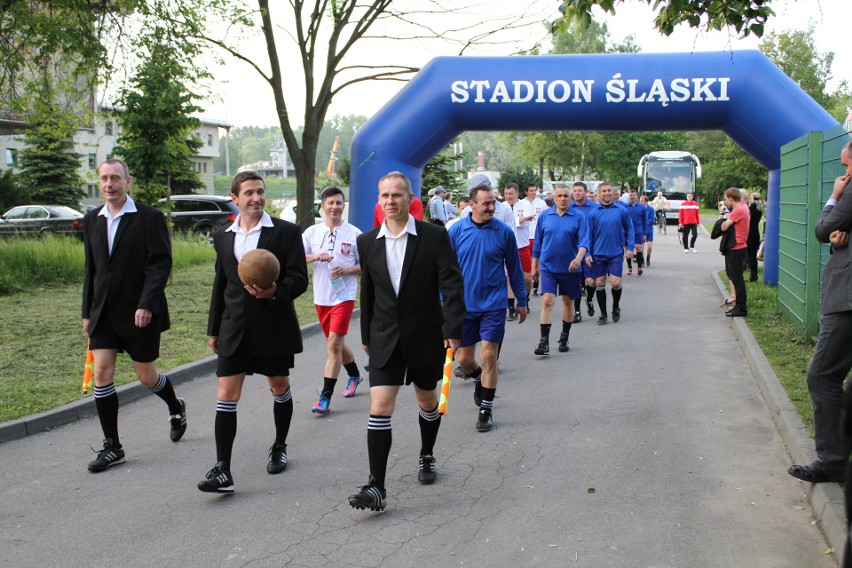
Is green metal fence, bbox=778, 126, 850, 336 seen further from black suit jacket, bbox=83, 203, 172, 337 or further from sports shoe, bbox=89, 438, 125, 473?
sports shoe, bbox=89, 438, 125, 473

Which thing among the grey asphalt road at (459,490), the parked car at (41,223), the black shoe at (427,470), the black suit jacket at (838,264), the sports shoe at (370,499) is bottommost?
the grey asphalt road at (459,490)

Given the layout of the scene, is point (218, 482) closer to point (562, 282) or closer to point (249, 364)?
point (249, 364)

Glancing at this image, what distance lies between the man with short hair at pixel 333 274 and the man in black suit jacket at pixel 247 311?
1.97 metres

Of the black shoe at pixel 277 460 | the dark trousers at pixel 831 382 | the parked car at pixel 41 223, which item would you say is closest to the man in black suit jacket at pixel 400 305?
the black shoe at pixel 277 460

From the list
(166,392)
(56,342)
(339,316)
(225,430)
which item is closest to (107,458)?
(166,392)

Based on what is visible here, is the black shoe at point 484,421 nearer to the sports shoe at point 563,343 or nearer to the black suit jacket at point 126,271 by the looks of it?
the black suit jacket at point 126,271

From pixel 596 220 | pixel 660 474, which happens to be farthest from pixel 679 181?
pixel 660 474

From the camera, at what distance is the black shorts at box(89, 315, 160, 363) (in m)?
5.86

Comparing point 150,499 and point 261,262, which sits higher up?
point 261,262

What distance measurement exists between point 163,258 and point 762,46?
4912 cm

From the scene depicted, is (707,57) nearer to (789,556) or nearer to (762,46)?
(789,556)

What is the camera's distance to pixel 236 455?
619 cm

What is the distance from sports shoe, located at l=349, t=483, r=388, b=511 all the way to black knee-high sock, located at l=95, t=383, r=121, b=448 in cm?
208

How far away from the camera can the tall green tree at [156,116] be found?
50.3ft
